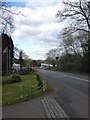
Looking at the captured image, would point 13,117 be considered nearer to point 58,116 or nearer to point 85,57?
point 58,116

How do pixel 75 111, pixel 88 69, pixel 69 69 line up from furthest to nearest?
pixel 69 69
pixel 88 69
pixel 75 111

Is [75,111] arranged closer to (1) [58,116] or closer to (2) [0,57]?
(1) [58,116]

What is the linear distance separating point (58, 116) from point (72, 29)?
46475 mm

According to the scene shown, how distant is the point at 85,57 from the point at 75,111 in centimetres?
4982

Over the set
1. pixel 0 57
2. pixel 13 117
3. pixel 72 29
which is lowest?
pixel 13 117

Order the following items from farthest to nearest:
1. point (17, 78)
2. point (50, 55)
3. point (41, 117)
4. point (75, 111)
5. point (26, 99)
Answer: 1. point (50, 55)
2. point (17, 78)
3. point (26, 99)
4. point (75, 111)
5. point (41, 117)

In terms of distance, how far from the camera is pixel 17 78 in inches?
1591

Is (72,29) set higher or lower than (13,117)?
higher

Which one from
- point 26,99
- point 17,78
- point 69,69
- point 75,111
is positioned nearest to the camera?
point 75,111

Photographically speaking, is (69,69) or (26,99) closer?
(26,99)

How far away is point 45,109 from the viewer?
47.7ft

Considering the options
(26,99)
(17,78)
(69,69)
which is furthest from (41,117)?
(69,69)

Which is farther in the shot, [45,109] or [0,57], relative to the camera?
[0,57]

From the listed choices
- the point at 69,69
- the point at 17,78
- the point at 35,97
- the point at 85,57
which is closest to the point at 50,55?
the point at 69,69
